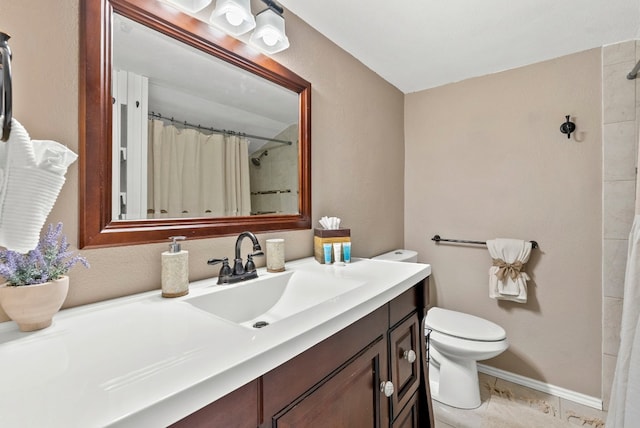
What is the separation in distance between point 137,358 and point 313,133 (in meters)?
1.29

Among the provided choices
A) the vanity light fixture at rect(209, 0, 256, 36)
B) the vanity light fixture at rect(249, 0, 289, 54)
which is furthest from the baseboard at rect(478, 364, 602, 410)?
the vanity light fixture at rect(209, 0, 256, 36)

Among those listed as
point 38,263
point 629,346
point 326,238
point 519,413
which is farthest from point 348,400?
point 519,413

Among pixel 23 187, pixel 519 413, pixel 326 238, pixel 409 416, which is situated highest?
pixel 23 187

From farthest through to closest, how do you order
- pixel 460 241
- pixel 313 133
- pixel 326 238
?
pixel 460 241, pixel 313 133, pixel 326 238

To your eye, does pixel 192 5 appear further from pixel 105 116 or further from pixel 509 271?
pixel 509 271

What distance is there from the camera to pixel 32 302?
2.02ft

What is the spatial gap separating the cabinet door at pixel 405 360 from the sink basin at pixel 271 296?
277 mm

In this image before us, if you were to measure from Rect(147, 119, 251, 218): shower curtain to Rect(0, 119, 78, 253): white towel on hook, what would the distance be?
1.10 feet

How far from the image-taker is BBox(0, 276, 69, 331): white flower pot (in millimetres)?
608

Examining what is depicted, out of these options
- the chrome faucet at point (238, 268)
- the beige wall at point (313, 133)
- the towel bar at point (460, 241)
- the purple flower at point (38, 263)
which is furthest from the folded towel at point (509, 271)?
the purple flower at point (38, 263)

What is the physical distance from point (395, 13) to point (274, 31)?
2.20ft

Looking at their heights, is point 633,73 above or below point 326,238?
above

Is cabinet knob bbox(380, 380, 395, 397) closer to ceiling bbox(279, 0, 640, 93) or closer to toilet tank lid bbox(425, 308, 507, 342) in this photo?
toilet tank lid bbox(425, 308, 507, 342)

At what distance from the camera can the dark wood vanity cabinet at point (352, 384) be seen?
1.82ft
